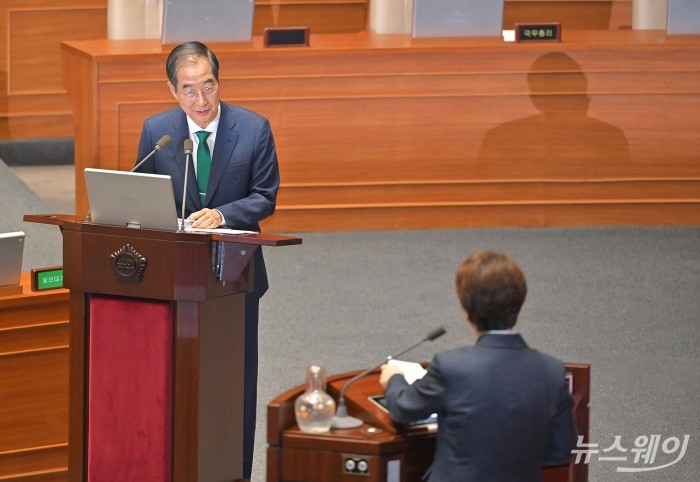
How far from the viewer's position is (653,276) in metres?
6.95

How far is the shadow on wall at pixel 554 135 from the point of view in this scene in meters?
7.80

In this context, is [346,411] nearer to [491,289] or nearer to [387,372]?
[387,372]

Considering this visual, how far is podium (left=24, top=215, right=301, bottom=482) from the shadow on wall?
184 inches

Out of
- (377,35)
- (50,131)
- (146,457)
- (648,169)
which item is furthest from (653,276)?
(50,131)

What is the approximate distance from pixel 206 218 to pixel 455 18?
15.8 ft

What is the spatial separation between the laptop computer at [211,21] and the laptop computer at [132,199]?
14.7ft

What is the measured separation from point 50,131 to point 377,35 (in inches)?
118

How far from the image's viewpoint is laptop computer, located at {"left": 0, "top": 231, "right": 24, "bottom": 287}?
3.91 metres

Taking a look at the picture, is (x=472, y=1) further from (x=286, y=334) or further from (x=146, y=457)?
(x=146, y=457)

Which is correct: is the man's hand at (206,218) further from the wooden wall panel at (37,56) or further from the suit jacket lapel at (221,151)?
the wooden wall panel at (37,56)

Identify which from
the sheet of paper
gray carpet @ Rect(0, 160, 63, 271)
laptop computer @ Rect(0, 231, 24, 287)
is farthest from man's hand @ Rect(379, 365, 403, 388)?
gray carpet @ Rect(0, 160, 63, 271)

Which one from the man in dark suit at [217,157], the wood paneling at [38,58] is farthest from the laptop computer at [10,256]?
the wood paneling at [38,58]

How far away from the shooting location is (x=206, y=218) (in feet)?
11.1

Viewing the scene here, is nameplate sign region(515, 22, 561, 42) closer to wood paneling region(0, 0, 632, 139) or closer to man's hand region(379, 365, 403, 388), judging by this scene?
wood paneling region(0, 0, 632, 139)
